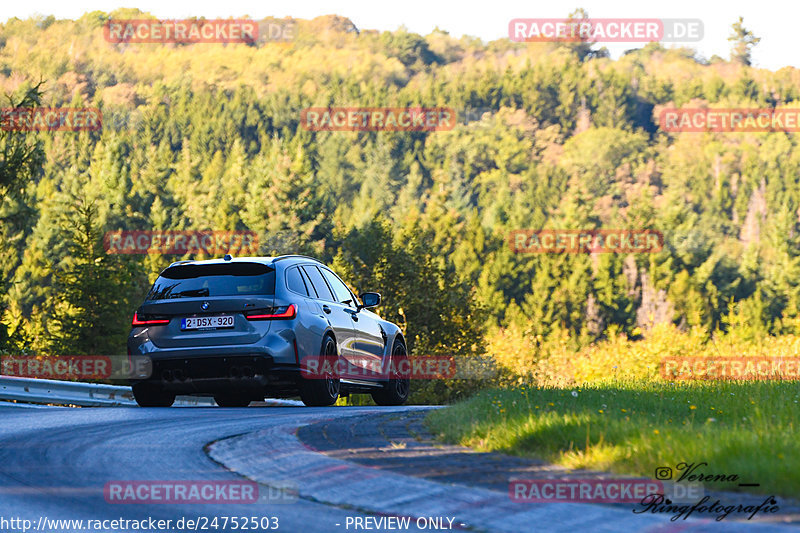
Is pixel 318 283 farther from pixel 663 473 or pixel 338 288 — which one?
pixel 663 473

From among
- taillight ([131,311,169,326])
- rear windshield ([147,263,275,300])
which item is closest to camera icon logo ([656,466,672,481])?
rear windshield ([147,263,275,300])

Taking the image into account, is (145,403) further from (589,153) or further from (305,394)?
(589,153)

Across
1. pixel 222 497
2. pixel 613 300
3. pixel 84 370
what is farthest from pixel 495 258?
pixel 222 497

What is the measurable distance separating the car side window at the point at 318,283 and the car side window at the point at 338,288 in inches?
7.9

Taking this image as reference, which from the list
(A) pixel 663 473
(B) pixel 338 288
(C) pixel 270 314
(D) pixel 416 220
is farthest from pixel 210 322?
(D) pixel 416 220

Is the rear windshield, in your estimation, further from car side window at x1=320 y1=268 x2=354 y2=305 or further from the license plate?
car side window at x1=320 y1=268 x2=354 y2=305

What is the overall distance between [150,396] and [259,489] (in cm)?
724

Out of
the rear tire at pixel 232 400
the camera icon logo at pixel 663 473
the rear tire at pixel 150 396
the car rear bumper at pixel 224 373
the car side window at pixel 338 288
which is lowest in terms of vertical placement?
the rear tire at pixel 232 400

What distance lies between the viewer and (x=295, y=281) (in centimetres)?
1319

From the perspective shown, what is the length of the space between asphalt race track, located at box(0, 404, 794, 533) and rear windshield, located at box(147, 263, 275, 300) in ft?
10.5

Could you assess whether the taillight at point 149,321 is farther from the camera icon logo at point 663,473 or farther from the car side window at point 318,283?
the camera icon logo at point 663,473

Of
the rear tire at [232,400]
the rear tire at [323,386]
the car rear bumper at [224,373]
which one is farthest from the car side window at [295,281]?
the rear tire at [232,400]

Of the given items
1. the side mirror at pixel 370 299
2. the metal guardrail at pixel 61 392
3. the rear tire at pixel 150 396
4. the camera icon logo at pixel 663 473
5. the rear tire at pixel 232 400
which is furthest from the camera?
the rear tire at pixel 232 400

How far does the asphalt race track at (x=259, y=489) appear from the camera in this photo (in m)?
5.59
